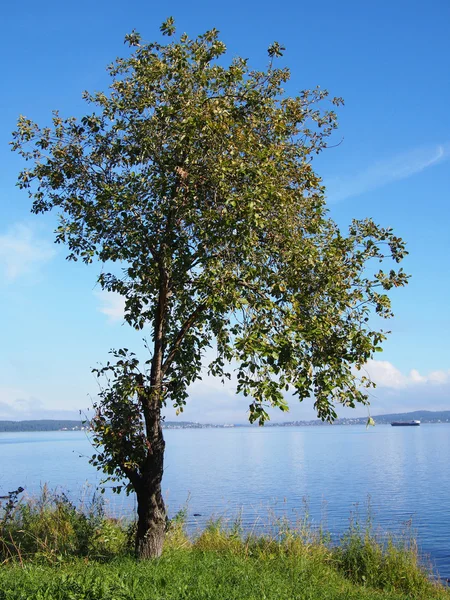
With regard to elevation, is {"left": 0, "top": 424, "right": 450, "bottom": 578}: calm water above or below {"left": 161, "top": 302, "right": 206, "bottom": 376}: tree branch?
below

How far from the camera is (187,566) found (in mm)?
10828

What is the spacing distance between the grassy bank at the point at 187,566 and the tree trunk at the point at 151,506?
399 mm

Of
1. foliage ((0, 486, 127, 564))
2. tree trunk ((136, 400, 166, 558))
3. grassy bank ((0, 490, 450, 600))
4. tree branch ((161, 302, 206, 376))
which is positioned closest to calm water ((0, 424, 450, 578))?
foliage ((0, 486, 127, 564))

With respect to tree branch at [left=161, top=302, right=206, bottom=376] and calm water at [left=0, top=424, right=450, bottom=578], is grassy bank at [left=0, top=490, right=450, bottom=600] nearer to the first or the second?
calm water at [left=0, top=424, right=450, bottom=578]

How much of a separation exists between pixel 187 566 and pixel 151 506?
177cm

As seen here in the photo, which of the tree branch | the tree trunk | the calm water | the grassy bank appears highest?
the tree branch

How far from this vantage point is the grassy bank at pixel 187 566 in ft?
29.1

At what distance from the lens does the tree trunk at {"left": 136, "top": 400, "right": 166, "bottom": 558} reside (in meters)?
12.0

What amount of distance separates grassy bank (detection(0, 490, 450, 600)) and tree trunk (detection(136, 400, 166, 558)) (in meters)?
0.40

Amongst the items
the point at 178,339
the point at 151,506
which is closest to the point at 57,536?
the point at 151,506

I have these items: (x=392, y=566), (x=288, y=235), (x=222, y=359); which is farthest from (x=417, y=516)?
(x=288, y=235)

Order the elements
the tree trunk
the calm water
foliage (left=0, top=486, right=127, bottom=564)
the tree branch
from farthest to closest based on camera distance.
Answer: the calm water → the tree branch → foliage (left=0, top=486, right=127, bottom=564) → the tree trunk

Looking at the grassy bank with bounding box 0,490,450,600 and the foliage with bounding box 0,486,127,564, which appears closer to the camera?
the grassy bank with bounding box 0,490,450,600

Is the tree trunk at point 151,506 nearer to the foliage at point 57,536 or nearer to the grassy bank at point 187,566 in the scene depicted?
the grassy bank at point 187,566
